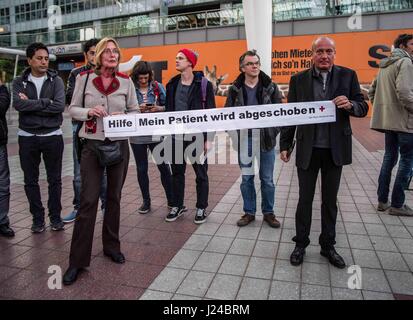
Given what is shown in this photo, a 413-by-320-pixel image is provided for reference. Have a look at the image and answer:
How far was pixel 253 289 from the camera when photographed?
309cm

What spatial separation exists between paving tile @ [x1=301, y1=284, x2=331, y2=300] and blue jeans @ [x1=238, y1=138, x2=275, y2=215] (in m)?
1.58

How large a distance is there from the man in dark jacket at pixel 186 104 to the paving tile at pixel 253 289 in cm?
157

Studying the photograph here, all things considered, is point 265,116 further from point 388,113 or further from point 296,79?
point 388,113

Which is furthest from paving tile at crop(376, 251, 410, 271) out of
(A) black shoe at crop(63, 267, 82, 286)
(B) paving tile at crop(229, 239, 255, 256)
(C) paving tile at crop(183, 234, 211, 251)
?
(A) black shoe at crop(63, 267, 82, 286)

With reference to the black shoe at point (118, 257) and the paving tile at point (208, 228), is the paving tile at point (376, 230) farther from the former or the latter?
the black shoe at point (118, 257)

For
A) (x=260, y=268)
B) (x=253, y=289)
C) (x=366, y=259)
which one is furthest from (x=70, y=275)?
(x=366, y=259)

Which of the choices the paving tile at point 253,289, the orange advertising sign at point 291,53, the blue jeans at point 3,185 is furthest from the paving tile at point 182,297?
the orange advertising sign at point 291,53

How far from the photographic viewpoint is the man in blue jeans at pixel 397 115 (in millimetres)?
4535

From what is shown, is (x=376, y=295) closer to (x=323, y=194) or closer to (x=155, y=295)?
(x=323, y=194)

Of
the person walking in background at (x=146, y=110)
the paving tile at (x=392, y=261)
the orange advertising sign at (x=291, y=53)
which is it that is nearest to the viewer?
the paving tile at (x=392, y=261)

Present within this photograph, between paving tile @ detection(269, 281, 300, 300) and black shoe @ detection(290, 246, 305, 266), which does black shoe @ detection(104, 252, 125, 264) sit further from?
black shoe @ detection(290, 246, 305, 266)

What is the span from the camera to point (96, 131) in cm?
347

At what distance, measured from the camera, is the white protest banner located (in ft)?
11.4

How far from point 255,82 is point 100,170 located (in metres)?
2.09
